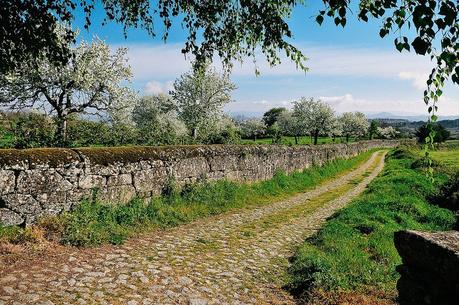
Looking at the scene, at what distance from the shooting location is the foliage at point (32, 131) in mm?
9492

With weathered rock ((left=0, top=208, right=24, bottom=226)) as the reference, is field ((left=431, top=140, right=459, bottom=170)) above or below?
below

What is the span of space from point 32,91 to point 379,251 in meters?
24.7

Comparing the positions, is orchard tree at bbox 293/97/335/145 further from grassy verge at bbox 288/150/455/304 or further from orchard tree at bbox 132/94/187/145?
grassy verge at bbox 288/150/455/304

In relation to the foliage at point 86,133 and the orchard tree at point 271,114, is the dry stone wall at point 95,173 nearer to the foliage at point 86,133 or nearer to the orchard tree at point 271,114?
the foliage at point 86,133

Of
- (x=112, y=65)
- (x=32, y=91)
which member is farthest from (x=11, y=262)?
(x=112, y=65)

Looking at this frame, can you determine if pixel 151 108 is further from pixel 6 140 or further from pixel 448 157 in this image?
Answer: pixel 6 140

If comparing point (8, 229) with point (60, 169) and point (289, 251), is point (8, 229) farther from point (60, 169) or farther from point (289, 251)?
point (289, 251)

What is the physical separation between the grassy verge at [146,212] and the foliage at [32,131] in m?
3.38

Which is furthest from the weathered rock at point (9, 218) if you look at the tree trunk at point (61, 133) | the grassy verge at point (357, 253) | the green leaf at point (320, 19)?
the green leaf at point (320, 19)

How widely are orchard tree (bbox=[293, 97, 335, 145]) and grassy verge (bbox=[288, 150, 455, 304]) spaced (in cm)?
5405

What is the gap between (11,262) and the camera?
526cm

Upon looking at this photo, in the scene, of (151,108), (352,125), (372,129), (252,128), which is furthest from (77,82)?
(372,129)

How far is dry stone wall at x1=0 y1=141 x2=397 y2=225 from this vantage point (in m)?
6.47

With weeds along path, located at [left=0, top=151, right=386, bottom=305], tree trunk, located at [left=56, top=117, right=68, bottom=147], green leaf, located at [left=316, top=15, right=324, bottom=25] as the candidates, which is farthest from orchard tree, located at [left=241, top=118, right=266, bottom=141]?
green leaf, located at [left=316, top=15, right=324, bottom=25]
